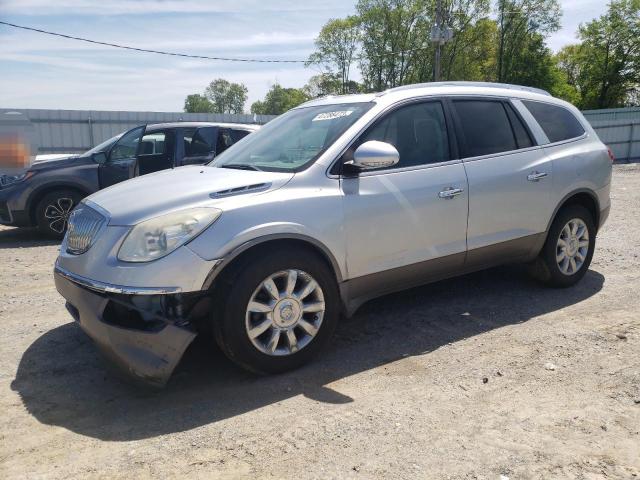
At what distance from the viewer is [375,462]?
2525 mm

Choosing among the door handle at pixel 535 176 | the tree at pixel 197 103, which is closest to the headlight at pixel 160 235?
the door handle at pixel 535 176

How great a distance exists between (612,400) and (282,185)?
231cm

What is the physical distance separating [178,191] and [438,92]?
2.23 metres

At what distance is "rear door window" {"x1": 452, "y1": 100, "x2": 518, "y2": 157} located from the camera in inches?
169

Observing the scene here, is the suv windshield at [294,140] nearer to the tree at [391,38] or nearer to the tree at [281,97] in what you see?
the tree at [391,38]

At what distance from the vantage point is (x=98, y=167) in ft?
27.0

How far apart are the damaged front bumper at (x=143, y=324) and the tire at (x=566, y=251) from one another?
10.7 feet

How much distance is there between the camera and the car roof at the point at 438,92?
161 inches

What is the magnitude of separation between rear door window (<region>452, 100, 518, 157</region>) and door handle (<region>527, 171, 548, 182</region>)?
26 centimetres

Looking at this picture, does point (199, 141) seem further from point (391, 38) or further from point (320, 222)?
point (391, 38)

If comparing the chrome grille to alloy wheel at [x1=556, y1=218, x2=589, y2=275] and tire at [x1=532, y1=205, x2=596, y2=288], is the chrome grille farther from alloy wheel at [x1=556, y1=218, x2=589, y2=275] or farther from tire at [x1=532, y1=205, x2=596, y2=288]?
alloy wheel at [x1=556, y1=218, x2=589, y2=275]

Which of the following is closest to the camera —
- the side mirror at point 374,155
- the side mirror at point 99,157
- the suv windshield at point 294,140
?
the side mirror at point 374,155

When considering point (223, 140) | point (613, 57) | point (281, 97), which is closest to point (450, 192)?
point (223, 140)

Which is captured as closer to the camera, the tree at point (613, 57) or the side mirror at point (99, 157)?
the side mirror at point (99, 157)
